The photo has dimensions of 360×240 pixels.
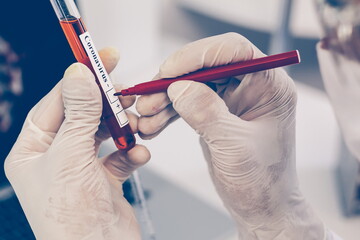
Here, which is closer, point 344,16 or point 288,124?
point 288,124

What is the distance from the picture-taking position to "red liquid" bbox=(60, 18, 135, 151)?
42cm

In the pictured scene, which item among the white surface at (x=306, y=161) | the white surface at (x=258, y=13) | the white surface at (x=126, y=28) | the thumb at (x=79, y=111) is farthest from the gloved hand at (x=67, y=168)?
the white surface at (x=258, y=13)

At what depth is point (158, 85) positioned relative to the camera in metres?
0.45

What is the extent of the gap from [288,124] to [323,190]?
1.19 ft

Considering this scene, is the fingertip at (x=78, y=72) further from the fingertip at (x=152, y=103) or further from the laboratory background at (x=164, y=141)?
the laboratory background at (x=164, y=141)

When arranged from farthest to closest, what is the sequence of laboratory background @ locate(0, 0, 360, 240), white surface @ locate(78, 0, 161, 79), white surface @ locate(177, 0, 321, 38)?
white surface @ locate(177, 0, 321, 38) < white surface @ locate(78, 0, 161, 79) < laboratory background @ locate(0, 0, 360, 240)

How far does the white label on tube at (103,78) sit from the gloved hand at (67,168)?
0.04 feet

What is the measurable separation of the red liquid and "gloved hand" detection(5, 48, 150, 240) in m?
0.02

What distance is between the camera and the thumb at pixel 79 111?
417 mm

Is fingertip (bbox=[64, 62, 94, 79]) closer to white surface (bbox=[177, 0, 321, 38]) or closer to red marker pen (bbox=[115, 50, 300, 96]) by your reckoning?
red marker pen (bbox=[115, 50, 300, 96])

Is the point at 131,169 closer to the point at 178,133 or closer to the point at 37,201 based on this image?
the point at 37,201

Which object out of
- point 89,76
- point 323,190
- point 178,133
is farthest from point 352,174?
point 89,76

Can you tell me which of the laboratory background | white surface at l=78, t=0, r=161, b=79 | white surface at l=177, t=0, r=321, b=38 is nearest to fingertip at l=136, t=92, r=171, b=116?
the laboratory background

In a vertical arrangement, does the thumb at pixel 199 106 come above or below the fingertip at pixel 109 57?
below
